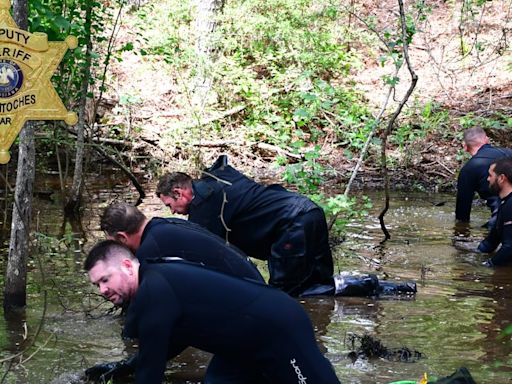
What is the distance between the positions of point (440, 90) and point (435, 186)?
4.66 m

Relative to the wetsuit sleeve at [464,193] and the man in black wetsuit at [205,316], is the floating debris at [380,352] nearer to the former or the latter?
the man in black wetsuit at [205,316]

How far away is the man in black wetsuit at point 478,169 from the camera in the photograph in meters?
11.0

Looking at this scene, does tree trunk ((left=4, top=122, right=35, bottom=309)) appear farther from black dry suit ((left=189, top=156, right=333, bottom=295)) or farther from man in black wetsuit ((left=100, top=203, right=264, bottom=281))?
man in black wetsuit ((left=100, top=203, right=264, bottom=281))

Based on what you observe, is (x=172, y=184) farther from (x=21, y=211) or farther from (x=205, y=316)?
(x=205, y=316)

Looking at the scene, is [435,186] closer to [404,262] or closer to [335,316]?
[404,262]

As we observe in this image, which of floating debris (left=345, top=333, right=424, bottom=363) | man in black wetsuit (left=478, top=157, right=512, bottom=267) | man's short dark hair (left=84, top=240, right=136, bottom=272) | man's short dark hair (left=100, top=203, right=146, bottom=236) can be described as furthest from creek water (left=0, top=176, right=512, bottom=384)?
man's short dark hair (left=84, top=240, right=136, bottom=272)

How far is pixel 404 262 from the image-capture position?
32.5 feet

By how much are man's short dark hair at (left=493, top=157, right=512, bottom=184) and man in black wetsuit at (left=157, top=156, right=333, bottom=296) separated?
2611 millimetres

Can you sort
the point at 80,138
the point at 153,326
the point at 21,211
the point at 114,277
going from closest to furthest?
the point at 153,326, the point at 114,277, the point at 21,211, the point at 80,138

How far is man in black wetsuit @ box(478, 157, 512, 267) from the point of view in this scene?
931 cm

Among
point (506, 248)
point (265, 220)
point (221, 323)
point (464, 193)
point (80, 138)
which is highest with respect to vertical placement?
point (80, 138)

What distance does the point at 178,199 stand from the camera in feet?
22.8

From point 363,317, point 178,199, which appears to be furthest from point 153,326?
point 363,317

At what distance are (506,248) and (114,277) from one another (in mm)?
6281
